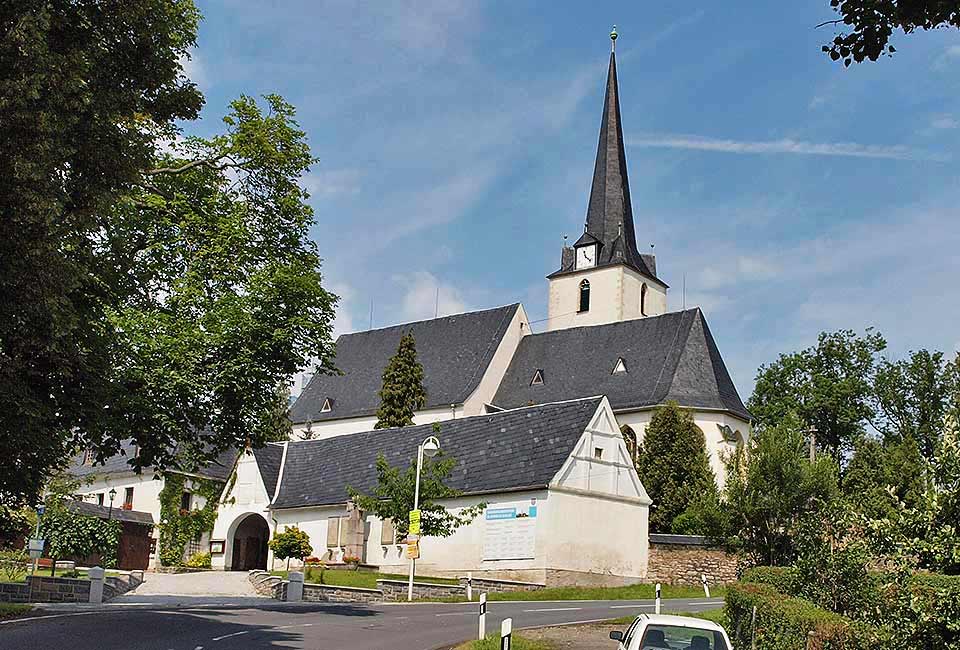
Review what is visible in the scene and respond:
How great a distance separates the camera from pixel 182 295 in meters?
22.1

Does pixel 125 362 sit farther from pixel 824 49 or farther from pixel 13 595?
pixel 824 49

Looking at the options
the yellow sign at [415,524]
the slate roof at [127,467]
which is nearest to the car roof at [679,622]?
the yellow sign at [415,524]

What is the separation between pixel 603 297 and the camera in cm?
7281

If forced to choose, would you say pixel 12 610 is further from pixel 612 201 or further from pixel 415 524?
pixel 612 201

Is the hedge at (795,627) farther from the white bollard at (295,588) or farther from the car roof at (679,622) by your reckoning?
the white bollard at (295,588)

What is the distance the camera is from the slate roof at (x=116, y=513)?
1825 inches

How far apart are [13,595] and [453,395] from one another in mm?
38903

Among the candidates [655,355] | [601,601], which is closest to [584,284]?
[655,355]

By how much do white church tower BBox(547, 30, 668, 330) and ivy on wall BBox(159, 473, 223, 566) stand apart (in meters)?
32.5

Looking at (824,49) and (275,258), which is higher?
(275,258)

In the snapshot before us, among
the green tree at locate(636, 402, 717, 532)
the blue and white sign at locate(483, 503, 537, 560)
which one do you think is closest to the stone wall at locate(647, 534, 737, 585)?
the blue and white sign at locate(483, 503, 537, 560)

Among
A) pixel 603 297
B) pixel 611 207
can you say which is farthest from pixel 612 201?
pixel 603 297

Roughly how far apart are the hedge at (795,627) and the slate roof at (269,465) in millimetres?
34901

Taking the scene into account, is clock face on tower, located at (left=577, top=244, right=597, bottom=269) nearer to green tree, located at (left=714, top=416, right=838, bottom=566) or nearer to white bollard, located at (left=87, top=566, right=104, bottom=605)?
green tree, located at (left=714, top=416, right=838, bottom=566)
